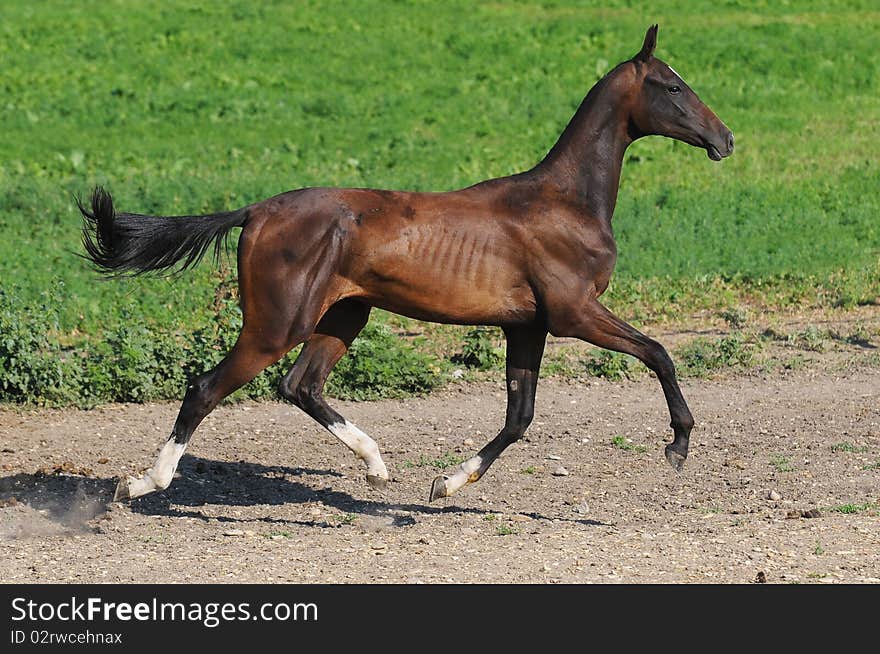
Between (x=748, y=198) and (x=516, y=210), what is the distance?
27.5 feet

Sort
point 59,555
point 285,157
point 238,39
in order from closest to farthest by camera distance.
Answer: point 59,555, point 285,157, point 238,39

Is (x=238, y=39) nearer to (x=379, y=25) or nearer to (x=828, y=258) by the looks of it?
(x=379, y=25)

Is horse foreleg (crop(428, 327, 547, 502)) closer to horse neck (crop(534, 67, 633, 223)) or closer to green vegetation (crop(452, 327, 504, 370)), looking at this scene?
horse neck (crop(534, 67, 633, 223))

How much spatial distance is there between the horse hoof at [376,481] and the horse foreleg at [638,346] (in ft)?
4.04

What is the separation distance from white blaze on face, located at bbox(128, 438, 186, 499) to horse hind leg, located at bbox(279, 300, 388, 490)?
2.17 feet

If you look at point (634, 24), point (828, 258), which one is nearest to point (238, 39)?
point (634, 24)

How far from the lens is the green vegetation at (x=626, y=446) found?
29.3 ft

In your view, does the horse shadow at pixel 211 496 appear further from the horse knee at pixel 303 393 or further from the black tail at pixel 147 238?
the black tail at pixel 147 238

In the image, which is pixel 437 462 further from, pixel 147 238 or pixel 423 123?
pixel 423 123

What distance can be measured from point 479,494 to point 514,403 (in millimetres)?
698

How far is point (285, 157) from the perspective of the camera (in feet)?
58.5

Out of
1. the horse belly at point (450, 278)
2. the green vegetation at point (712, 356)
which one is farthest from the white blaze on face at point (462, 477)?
the green vegetation at point (712, 356)

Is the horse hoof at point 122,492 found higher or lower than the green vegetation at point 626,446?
lower

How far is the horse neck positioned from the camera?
295 inches
